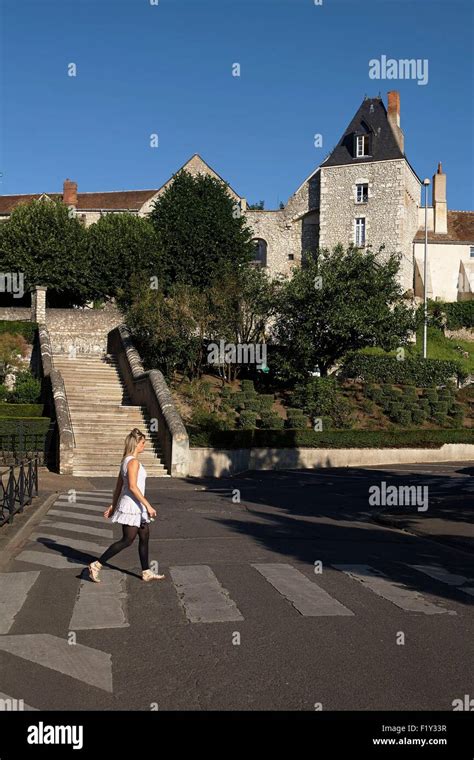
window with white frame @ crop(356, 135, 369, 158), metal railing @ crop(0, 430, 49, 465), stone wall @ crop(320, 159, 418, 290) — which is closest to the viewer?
metal railing @ crop(0, 430, 49, 465)

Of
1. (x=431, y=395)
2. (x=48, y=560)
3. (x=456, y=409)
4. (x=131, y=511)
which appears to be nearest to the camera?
(x=131, y=511)

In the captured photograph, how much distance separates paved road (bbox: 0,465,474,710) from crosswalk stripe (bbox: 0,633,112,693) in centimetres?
2

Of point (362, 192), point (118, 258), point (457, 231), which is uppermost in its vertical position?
point (362, 192)

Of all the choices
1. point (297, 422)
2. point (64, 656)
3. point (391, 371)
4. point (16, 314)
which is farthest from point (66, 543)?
point (16, 314)

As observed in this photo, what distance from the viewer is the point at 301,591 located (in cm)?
893

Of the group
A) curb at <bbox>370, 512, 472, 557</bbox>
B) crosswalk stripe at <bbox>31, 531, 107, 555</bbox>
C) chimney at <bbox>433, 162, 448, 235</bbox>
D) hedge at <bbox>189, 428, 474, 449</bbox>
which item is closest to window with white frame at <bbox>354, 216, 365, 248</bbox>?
chimney at <bbox>433, 162, 448, 235</bbox>

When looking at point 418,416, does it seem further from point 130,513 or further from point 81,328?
point 130,513

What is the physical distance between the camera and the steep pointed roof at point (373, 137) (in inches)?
2307

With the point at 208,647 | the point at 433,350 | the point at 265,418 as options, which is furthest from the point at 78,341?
the point at 208,647

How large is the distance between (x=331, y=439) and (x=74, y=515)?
50.1 ft


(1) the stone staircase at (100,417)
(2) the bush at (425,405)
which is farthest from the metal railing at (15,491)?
(2) the bush at (425,405)

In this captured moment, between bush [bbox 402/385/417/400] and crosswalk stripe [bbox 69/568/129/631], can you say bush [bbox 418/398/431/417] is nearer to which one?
bush [bbox 402/385/417/400]

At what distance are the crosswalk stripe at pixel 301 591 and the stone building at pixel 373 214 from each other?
4805 centimetres

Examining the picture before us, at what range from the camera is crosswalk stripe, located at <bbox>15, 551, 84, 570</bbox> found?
10.3 metres
